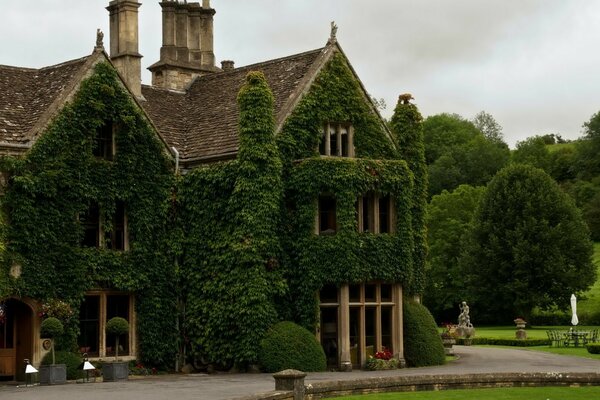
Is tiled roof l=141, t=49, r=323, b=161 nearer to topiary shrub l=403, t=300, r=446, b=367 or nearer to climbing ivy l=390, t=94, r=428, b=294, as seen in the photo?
climbing ivy l=390, t=94, r=428, b=294

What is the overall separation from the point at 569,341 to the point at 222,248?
20579mm

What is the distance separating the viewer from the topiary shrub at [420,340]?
40375mm

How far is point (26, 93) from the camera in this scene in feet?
128

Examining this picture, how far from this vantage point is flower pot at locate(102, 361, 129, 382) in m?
34.4

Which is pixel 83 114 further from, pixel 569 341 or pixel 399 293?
pixel 569 341

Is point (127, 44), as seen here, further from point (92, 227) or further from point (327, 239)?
point (327, 239)

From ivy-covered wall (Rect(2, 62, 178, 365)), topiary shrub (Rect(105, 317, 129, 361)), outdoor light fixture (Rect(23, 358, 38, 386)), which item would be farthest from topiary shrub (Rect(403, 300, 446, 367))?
outdoor light fixture (Rect(23, 358, 38, 386))

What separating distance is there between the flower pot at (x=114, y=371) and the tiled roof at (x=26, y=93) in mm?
7646

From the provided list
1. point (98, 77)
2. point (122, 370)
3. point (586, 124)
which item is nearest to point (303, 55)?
point (98, 77)

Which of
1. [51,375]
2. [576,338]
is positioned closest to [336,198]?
[51,375]

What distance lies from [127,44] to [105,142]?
647 cm

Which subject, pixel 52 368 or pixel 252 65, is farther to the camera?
pixel 252 65

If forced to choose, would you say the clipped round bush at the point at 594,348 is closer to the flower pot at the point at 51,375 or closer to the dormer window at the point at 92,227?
the dormer window at the point at 92,227

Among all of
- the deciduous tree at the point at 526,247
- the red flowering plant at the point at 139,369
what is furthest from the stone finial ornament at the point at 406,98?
the deciduous tree at the point at 526,247
